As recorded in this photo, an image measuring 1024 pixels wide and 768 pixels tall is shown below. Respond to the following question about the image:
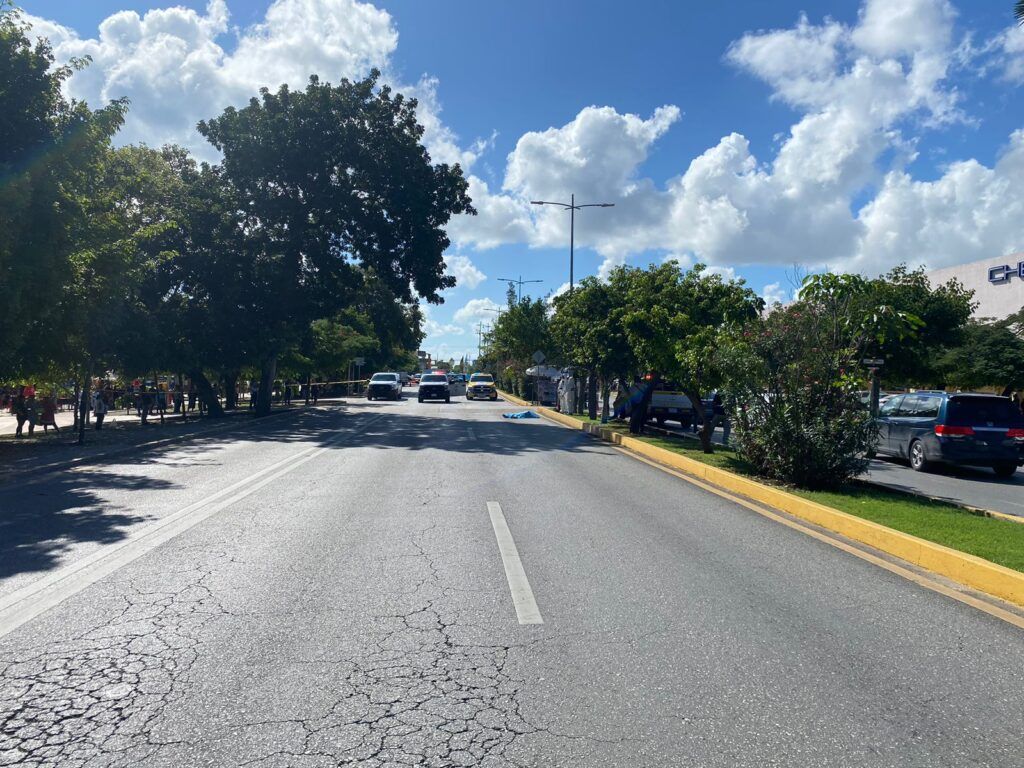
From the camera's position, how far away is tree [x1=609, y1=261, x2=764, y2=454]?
14078 mm

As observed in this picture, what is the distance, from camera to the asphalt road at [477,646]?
346cm

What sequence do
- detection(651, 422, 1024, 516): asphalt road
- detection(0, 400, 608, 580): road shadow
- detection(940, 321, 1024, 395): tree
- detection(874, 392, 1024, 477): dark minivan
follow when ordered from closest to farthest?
detection(0, 400, 608, 580): road shadow, detection(651, 422, 1024, 516): asphalt road, detection(874, 392, 1024, 477): dark minivan, detection(940, 321, 1024, 395): tree

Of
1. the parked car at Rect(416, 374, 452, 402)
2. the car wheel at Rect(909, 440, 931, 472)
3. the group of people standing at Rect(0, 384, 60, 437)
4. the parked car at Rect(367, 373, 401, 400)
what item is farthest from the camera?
the parked car at Rect(367, 373, 401, 400)

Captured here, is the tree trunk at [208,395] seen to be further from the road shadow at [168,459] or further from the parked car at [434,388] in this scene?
the parked car at [434,388]

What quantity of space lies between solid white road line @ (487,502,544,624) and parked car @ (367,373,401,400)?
132 feet

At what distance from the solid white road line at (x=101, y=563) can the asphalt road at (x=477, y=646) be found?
37 millimetres

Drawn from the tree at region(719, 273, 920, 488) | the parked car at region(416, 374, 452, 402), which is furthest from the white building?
the parked car at region(416, 374, 452, 402)

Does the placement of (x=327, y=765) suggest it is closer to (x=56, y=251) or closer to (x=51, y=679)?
(x=51, y=679)

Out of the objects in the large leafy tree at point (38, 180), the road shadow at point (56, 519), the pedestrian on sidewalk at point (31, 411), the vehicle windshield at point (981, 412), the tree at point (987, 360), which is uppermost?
the large leafy tree at point (38, 180)

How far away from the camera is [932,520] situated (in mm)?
8430

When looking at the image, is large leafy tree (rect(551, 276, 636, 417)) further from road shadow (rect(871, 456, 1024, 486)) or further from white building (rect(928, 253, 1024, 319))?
white building (rect(928, 253, 1024, 319))

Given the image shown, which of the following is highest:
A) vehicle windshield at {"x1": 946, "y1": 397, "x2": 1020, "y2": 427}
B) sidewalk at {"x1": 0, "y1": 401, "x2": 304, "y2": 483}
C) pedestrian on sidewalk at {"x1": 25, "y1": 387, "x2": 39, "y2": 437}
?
vehicle windshield at {"x1": 946, "y1": 397, "x2": 1020, "y2": 427}

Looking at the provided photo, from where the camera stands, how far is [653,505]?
9.99 metres

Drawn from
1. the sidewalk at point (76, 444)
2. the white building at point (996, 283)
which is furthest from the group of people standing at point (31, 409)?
the white building at point (996, 283)
